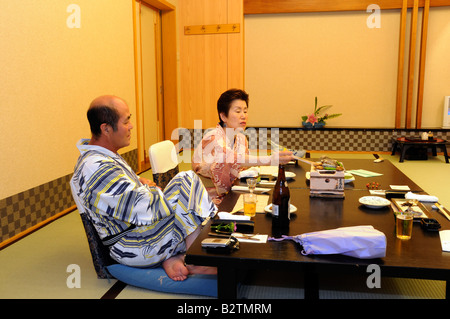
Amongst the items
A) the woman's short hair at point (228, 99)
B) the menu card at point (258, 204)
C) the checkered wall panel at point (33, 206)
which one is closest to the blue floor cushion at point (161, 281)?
the menu card at point (258, 204)

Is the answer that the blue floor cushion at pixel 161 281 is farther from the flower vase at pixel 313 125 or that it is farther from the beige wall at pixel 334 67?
the beige wall at pixel 334 67

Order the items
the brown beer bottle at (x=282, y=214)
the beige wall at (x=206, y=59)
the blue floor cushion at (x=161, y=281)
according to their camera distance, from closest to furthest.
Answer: the brown beer bottle at (x=282, y=214)
the blue floor cushion at (x=161, y=281)
the beige wall at (x=206, y=59)

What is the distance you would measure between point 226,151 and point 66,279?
1.23 metres

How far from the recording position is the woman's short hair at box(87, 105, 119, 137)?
2174 millimetres

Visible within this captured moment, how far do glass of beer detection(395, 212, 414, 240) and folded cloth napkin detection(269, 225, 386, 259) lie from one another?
169mm

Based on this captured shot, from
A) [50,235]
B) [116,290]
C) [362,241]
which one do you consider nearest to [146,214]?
[116,290]

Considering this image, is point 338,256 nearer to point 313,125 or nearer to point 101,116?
point 101,116

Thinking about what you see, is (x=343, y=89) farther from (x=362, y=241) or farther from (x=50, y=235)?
(x=362, y=241)

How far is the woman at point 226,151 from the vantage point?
114 inches

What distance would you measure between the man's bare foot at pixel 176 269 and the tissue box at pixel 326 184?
0.75 metres

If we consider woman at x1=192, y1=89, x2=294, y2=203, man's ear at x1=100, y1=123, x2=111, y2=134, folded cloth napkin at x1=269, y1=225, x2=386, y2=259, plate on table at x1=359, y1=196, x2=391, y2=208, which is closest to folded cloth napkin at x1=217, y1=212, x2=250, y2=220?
folded cloth napkin at x1=269, y1=225, x2=386, y2=259

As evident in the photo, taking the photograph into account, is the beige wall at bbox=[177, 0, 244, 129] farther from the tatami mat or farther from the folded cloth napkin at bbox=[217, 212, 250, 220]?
the folded cloth napkin at bbox=[217, 212, 250, 220]

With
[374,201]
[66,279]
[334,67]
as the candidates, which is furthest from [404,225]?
[334,67]

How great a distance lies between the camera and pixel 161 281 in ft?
7.09
